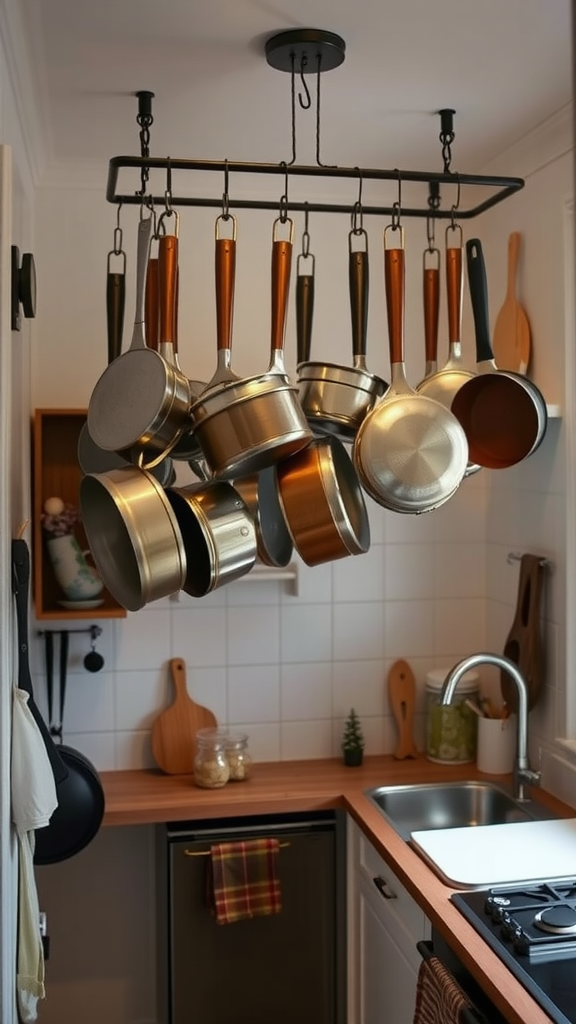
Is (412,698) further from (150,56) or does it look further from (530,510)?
(150,56)

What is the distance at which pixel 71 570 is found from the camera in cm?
242

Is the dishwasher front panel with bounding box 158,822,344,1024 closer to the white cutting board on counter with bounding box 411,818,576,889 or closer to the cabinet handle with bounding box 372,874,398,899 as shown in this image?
the cabinet handle with bounding box 372,874,398,899

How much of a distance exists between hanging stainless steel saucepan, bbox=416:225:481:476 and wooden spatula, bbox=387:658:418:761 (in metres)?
0.98

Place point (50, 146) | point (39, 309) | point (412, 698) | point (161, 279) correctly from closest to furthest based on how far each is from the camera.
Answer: point (161, 279) < point (50, 146) < point (39, 309) < point (412, 698)

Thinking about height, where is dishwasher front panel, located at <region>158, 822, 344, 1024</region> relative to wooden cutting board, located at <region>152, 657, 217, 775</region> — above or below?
below

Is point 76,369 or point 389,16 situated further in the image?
point 76,369

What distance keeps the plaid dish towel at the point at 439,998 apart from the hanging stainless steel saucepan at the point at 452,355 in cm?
89

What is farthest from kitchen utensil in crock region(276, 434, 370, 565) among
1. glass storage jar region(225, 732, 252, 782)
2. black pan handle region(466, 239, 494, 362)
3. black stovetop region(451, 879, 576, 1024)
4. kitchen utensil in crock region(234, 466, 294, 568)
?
glass storage jar region(225, 732, 252, 782)

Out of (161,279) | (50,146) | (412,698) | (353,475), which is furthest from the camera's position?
(412,698)

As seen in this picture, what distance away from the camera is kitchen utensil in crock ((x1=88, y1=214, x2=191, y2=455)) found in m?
1.55

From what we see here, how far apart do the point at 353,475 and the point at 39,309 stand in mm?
1182

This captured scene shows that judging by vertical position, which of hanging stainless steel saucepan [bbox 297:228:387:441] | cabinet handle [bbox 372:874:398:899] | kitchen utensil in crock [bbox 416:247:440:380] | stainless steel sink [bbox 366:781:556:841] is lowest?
cabinet handle [bbox 372:874:398:899]

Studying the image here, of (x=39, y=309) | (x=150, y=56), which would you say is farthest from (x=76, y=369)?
(x=150, y=56)

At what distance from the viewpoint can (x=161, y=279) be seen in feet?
5.23
